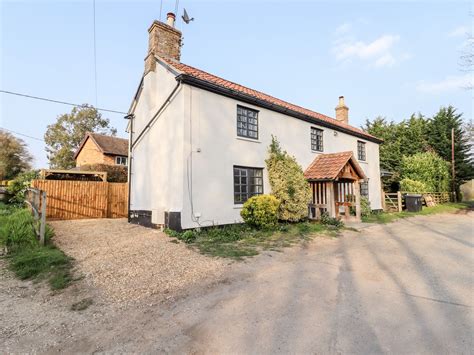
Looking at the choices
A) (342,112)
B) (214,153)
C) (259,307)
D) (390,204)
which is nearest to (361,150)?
(342,112)

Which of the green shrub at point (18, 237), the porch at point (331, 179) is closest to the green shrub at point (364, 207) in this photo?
the porch at point (331, 179)

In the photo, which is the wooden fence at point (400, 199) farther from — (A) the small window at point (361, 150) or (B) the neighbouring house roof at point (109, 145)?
(B) the neighbouring house roof at point (109, 145)

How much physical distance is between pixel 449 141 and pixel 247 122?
31.1m

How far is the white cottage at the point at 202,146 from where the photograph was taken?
385 inches

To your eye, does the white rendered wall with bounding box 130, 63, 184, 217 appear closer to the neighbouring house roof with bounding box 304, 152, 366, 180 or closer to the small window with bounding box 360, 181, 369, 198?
the neighbouring house roof with bounding box 304, 152, 366, 180

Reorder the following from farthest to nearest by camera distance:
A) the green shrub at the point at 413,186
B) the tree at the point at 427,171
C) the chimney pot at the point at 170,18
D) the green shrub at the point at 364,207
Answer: the tree at the point at 427,171 < the green shrub at the point at 413,186 < the green shrub at the point at 364,207 < the chimney pot at the point at 170,18

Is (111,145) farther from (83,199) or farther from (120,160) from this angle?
(83,199)

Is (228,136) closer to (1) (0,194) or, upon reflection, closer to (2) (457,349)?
(2) (457,349)

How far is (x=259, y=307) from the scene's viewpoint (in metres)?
3.88

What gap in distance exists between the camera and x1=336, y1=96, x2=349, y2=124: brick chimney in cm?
2091


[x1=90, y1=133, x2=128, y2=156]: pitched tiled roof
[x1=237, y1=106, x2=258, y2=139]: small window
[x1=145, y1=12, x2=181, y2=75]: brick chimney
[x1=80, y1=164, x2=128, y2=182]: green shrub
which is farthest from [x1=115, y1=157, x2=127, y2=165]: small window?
[x1=237, y1=106, x2=258, y2=139]: small window

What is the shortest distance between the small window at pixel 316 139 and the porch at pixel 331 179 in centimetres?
74

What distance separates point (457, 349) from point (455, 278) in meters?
3.02

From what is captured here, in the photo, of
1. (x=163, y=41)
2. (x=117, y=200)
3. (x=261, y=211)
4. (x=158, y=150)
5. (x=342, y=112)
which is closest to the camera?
(x=261, y=211)
